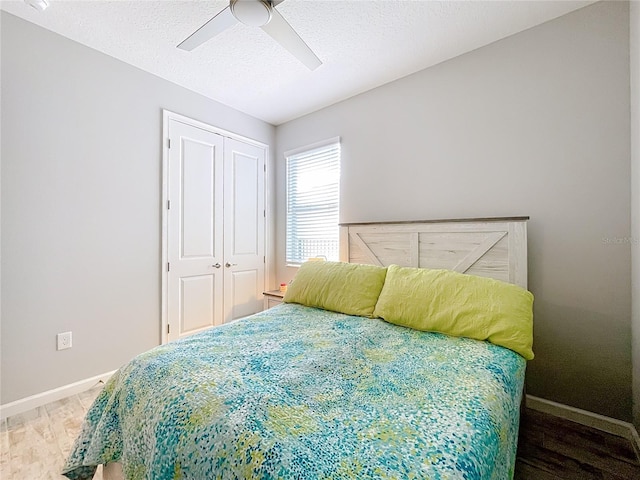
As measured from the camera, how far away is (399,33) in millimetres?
2062

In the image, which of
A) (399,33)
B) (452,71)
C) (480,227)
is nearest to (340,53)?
(399,33)

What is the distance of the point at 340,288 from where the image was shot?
6.73 feet

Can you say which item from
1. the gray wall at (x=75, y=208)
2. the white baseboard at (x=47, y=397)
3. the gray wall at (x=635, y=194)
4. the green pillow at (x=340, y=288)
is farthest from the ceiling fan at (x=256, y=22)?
the white baseboard at (x=47, y=397)

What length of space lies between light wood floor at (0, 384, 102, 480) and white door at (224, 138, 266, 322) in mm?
1479

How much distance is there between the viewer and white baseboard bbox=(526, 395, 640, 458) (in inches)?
64.9

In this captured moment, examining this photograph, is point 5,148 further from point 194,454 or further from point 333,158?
point 333,158

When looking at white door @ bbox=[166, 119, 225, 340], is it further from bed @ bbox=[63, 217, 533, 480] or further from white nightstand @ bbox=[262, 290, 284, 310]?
bed @ bbox=[63, 217, 533, 480]

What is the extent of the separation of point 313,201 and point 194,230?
137 centimetres

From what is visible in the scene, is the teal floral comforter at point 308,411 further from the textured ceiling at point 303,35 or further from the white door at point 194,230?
the textured ceiling at point 303,35

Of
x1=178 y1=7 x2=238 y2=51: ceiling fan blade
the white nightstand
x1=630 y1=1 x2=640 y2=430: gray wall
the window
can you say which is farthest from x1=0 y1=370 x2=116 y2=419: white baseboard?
x1=630 y1=1 x2=640 y2=430: gray wall

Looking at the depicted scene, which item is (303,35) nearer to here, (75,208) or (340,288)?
(340,288)

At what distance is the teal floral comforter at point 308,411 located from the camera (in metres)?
0.71

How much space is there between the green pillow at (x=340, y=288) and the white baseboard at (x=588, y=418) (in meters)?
1.36

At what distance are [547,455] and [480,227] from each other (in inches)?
55.4
